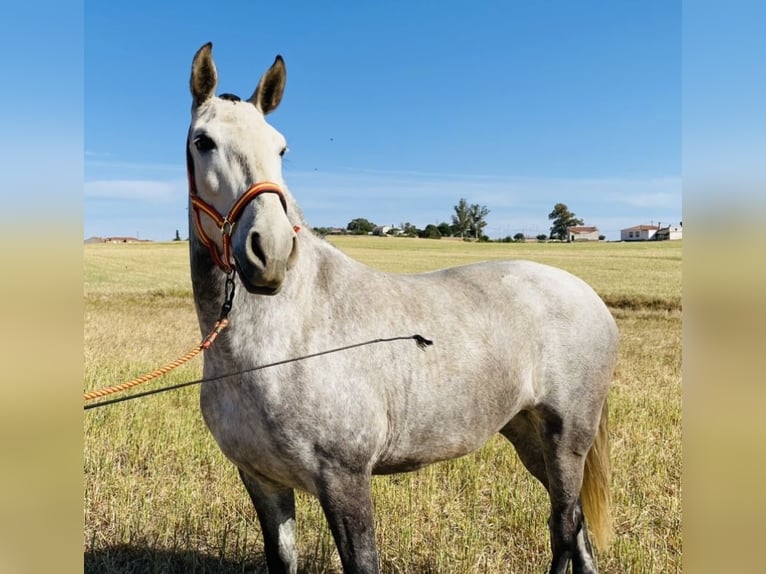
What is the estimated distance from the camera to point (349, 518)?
8.93 feet

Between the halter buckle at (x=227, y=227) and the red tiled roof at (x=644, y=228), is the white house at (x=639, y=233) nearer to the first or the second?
the red tiled roof at (x=644, y=228)

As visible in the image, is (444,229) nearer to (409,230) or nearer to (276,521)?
(409,230)

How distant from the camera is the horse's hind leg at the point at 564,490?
3711mm

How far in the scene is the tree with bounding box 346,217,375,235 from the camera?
196 ft

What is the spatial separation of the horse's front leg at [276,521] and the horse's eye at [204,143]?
5.66 feet

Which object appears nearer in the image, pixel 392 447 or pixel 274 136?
pixel 274 136

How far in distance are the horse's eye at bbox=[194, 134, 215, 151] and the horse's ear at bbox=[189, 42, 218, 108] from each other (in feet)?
1.02

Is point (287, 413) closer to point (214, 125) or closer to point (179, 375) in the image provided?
point (214, 125)

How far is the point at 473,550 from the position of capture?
3.99m

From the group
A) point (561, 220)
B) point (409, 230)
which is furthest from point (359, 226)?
point (561, 220)

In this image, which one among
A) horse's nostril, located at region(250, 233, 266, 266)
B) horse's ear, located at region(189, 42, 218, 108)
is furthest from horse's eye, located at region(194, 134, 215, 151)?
horse's nostril, located at region(250, 233, 266, 266)

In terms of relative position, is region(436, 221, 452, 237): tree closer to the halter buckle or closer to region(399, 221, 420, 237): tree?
region(399, 221, 420, 237): tree

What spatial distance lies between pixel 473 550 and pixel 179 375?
19.7ft
